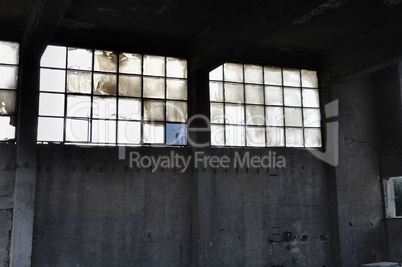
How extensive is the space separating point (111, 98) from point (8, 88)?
183 centimetres

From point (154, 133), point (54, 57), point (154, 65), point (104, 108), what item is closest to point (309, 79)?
point (154, 65)

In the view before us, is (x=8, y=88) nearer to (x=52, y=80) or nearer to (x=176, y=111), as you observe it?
(x=52, y=80)

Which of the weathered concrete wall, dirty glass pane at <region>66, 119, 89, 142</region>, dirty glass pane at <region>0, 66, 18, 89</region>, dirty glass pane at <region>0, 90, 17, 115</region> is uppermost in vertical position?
dirty glass pane at <region>0, 66, 18, 89</region>

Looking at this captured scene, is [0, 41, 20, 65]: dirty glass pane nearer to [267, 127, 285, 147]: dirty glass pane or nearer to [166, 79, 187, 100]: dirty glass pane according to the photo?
[166, 79, 187, 100]: dirty glass pane

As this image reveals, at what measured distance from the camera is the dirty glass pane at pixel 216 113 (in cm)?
927

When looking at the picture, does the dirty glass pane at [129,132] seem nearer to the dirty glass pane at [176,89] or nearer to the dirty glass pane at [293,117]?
the dirty glass pane at [176,89]

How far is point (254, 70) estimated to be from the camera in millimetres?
9828

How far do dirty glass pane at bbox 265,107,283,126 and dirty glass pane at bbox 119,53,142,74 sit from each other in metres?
2.94

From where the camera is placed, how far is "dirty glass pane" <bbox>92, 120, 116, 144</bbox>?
840 cm

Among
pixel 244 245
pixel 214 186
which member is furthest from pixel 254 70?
pixel 244 245

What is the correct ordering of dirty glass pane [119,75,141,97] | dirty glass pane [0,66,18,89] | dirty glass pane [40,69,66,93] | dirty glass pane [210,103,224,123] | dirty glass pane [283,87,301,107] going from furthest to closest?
dirty glass pane [283,87,301,107] < dirty glass pane [210,103,224,123] < dirty glass pane [119,75,141,97] < dirty glass pane [40,69,66,93] < dirty glass pane [0,66,18,89]

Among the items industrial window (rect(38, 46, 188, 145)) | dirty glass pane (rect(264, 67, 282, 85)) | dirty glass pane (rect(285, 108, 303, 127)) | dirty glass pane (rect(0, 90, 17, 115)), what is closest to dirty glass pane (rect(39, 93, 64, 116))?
industrial window (rect(38, 46, 188, 145))

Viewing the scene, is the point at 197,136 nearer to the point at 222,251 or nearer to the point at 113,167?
the point at 113,167

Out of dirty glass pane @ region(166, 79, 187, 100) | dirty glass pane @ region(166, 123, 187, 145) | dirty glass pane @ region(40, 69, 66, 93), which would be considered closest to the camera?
dirty glass pane @ region(40, 69, 66, 93)
